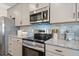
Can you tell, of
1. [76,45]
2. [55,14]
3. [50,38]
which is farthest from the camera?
[55,14]

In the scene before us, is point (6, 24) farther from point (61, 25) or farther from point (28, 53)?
point (61, 25)

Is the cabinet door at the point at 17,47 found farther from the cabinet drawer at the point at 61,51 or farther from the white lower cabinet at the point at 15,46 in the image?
the cabinet drawer at the point at 61,51

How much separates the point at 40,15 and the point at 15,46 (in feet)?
1.86

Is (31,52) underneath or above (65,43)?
underneath

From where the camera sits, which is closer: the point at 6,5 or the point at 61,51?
the point at 61,51

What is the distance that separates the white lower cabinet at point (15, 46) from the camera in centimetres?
172

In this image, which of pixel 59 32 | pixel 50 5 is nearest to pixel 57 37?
pixel 59 32

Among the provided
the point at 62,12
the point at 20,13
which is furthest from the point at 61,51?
the point at 20,13

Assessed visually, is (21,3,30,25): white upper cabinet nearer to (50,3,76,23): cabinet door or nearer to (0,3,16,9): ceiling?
(0,3,16,9): ceiling

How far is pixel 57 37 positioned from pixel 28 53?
0.46m

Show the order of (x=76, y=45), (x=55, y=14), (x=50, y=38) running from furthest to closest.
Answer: (x=55, y=14)
(x=50, y=38)
(x=76, y=45)

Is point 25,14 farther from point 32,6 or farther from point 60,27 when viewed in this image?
point 60,27

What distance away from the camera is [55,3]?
5.57 ft

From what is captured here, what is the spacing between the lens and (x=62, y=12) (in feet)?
5.70
